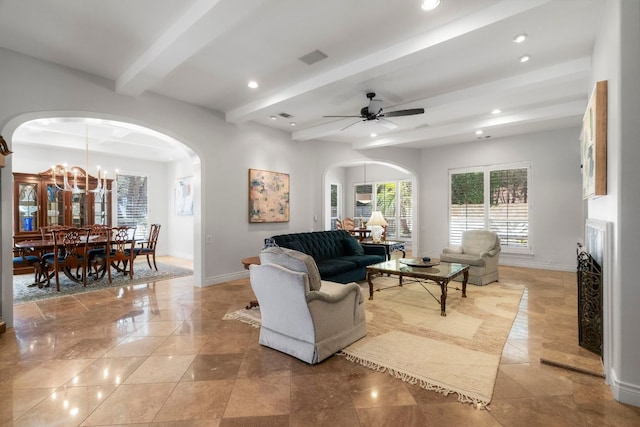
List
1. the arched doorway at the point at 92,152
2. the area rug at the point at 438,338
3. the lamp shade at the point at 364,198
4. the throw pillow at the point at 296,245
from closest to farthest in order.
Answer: the area rug at the point at 438,338
the arched doorway at the point at 92,152
the throw pillow at the point at 296,245
the lamp shade at the point at 364,198

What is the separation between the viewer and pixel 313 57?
12.1ft

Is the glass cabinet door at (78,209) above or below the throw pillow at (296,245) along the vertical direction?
above

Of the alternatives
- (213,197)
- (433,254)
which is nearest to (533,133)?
(433,254)

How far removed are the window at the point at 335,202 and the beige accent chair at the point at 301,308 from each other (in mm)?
8256

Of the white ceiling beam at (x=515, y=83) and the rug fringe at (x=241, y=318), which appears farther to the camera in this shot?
the white ceiling beam at (x=515, y=83)

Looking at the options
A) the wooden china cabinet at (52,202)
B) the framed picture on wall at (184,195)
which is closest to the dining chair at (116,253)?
the wooden china cabinet at (52,202)

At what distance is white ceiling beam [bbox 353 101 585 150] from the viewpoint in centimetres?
524

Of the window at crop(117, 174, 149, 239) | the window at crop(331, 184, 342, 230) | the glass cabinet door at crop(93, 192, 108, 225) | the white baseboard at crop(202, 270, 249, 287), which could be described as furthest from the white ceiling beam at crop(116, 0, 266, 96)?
the window at crop(331, 184, 342, 230)

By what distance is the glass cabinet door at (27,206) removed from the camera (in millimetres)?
6797

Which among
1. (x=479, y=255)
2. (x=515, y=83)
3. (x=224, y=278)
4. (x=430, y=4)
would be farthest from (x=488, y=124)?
(x=224, y=278)

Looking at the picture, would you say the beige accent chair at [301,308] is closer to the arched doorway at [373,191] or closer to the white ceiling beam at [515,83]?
the white ceiling beam at [515,83]

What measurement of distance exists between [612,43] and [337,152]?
227 inches

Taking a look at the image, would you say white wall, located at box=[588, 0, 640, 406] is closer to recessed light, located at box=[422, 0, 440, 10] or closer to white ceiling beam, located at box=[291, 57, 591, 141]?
recessed light, located at box=[422, 0, 440, 10]

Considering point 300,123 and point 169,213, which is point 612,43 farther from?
point 169,213
